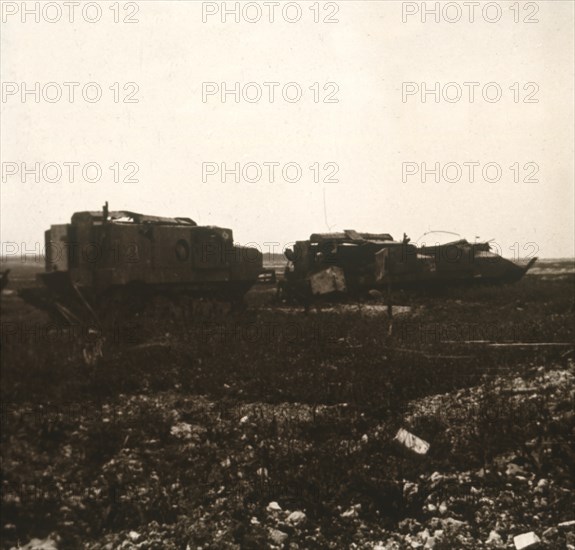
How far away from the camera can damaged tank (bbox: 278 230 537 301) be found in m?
20.4

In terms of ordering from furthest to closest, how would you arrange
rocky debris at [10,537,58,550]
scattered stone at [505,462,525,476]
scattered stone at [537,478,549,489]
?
scattered stone at [505,462,525,476]
scattered stone at [537,478,549,489]
rocky debris at [10,537,58,550]

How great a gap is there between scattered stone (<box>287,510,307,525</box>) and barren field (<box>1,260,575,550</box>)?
11 millimetres

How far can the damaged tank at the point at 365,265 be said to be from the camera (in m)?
20.4

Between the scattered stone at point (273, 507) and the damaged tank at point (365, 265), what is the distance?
50.3 ft

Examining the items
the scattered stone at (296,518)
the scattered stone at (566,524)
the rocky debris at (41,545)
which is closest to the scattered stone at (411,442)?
the scattered stone at (566,524)

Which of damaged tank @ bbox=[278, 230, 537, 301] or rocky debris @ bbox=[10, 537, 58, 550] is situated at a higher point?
damaged tank @ bbox=[278, 230, 537, 301]

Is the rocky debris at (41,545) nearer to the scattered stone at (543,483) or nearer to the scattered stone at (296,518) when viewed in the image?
the scattered stone at (296,518)

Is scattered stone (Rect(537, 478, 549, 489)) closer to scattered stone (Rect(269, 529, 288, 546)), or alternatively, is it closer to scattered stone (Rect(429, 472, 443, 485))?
scattered stone (Rect(429, 472, 443, 485))

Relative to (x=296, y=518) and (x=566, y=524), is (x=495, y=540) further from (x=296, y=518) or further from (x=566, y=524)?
(x=296, y=518)

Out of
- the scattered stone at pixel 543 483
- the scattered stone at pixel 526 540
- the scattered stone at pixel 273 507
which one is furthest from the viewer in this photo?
the scattered stone at pixel 543 483

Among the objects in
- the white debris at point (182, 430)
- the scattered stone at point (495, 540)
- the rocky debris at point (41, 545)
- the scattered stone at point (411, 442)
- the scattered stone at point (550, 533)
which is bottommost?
the scattered stone at point (495, 540)

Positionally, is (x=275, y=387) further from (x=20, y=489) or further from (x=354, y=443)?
(x=20, y=489)

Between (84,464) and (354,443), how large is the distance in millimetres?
2382

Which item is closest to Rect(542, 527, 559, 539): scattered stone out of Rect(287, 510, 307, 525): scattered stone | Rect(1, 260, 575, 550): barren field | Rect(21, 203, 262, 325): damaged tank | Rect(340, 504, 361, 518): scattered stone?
Rect(1, 260, 575, 550): barren field
